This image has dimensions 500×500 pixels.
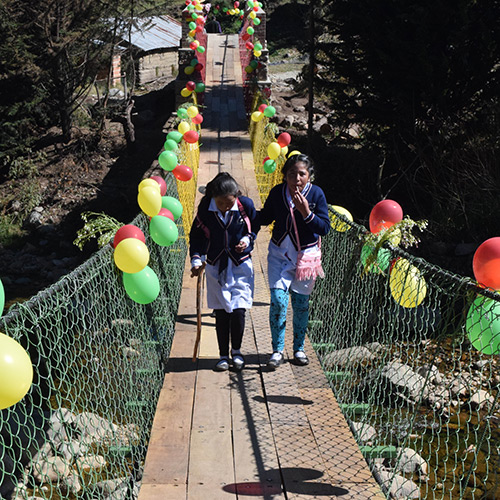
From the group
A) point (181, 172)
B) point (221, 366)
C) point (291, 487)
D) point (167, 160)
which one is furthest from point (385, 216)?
point (181, 172)

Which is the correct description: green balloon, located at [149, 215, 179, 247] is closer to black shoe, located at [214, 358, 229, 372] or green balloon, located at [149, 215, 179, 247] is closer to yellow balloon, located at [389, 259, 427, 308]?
black shoe, located at [214, 358, 229, 372]

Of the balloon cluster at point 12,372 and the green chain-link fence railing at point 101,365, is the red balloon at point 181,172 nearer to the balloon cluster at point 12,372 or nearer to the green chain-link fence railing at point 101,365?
the green chain-link fence railing at point 101,365

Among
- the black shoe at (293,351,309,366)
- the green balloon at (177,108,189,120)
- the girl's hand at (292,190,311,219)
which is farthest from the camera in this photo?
the green balloon at (177,108,189,120)

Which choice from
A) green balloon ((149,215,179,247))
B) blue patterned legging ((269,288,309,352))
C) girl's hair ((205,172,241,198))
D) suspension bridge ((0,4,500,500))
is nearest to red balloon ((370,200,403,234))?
suspension bridge ((0,4,500,500))

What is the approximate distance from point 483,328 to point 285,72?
2500 centimetres

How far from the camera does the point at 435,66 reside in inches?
540

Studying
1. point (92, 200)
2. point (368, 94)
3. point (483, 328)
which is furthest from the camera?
point (92, 200)

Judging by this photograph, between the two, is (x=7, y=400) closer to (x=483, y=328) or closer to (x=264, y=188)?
(x=483, y=328)

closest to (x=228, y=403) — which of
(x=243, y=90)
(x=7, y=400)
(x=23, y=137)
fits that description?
(x=7, y=400)

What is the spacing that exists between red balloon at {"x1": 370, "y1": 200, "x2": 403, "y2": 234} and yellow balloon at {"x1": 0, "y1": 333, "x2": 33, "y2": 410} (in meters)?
2.50

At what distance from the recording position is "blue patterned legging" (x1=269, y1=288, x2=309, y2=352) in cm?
416

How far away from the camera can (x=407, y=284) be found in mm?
3758

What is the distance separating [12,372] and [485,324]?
6.26 feet

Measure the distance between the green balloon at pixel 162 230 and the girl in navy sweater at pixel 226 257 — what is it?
40cm
